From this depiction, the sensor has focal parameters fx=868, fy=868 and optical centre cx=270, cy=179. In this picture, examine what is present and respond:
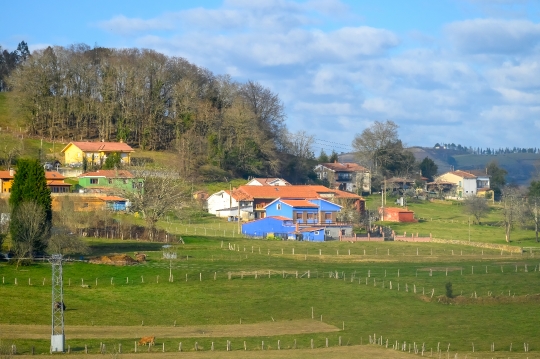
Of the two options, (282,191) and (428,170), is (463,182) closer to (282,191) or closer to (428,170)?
(428,170)

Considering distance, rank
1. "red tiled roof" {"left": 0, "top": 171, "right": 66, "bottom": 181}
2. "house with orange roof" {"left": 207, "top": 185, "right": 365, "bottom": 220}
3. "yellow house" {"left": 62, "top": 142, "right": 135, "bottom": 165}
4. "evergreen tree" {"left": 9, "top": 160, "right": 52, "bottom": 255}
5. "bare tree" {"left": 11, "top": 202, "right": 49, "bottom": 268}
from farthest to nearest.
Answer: "yellow house" {"left": 62, "top": 142, "right": 135, "bottom": 165} → "house with orange roof" {"left": 207, "top": 185, "right": 365, "bottom": 220} → "red tiled roof" {"left": 0, "top": 171, "right": 66, "bottom": 181} → "evergreen tree" {"left": 9, "top": 160, "right": 52, "bottom": 255} → "bare tree" {"left": 11, "top": 202, "right": 49, "bottom": 268}

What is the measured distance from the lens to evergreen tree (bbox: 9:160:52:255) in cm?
5019

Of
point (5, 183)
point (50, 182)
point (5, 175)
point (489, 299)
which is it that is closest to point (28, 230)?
point (489, 299)

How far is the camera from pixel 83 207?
69.4 metres

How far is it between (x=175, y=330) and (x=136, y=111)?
6738 centimetres

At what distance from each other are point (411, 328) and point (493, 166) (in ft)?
284

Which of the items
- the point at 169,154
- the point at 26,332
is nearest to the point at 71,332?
the point at 26,332

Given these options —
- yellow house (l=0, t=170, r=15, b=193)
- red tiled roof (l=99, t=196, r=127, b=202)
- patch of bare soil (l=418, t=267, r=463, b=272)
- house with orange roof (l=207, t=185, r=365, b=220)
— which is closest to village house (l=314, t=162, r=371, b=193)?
house with orange roof (l=207, t=185, r=365, b=220)

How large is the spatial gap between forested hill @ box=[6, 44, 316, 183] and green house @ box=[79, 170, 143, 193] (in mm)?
13507

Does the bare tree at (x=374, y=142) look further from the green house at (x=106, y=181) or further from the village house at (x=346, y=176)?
the green house at (x=106, y=181)

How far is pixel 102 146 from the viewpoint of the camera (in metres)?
91.8

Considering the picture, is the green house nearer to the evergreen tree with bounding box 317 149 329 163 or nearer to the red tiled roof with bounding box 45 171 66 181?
the red tiled roof with bounding box 45 171 66 181

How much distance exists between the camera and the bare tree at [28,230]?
49.4 m

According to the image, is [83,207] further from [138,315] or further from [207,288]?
[138,315]
